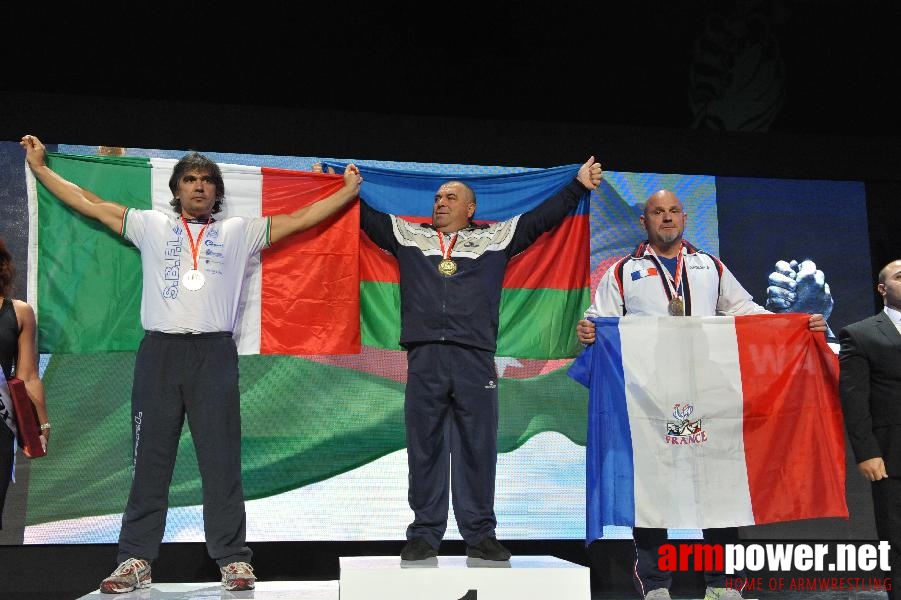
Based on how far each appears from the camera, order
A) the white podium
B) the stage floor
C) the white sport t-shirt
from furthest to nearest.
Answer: the white sport t-shirt
the stage floor
the white podium

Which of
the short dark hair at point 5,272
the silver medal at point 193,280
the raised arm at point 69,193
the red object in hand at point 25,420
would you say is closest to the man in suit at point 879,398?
the silver medal at point 193,280

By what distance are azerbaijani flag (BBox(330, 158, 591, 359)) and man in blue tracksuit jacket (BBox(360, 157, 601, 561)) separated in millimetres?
330

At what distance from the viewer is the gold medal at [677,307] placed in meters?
3.77

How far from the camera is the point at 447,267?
11.6ft

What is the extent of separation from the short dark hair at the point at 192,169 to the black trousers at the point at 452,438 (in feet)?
3.62

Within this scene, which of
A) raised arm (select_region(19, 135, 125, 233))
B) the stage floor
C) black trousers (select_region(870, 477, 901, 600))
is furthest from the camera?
raised arm (select_region(19, 135, 125, 233))

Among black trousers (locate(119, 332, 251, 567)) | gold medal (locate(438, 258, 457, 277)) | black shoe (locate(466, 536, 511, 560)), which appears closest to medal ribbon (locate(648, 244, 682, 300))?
gold medal (locate(438, 258, 457, 277))

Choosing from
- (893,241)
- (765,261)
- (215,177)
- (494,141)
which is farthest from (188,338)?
(893,241)

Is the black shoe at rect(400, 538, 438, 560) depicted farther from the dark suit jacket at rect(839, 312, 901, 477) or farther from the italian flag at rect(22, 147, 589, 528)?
the dark suit jacket at rect(839, 312, 901, 477)

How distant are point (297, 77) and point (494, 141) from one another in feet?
3.53

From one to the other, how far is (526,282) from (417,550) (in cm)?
140

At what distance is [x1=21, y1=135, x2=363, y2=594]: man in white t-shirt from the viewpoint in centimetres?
323

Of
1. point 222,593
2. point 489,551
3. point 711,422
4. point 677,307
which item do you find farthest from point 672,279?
point 222,593

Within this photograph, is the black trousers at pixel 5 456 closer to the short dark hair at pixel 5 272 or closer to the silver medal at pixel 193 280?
the short dark hair at pixel 5 272
